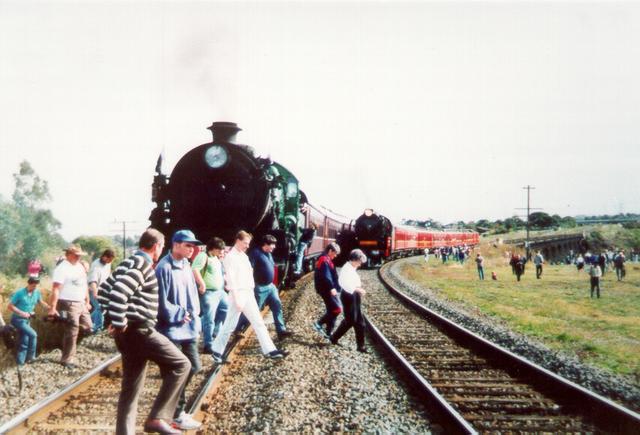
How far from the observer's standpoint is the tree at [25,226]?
36781 millimetres

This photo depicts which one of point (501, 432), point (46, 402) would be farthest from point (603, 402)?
point (46, 402)

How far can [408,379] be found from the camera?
736 centimetres

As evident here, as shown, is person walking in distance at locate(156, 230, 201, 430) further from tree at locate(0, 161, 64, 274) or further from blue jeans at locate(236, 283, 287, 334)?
tree at locate(0, 161, 64, 274)

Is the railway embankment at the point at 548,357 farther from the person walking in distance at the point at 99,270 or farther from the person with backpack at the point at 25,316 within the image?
the person with backpack at the point at 25,316

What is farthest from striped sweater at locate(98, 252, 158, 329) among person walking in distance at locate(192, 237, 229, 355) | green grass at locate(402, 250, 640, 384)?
green grass at locate(402, 250, 640, 384)

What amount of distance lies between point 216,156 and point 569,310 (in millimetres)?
12467

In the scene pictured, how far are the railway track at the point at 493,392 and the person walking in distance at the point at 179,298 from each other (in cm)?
253

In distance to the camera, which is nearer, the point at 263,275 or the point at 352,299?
the point at 263,275

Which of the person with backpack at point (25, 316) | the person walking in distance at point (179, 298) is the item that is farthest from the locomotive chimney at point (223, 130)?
the person walking in distance at point (179, 298)

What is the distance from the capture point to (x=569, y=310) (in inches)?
682

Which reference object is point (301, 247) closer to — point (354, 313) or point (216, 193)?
point (216, 193)

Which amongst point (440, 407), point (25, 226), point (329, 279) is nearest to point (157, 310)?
point (440, 407)

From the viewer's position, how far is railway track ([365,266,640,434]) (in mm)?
5664

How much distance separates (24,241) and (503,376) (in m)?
39.4
